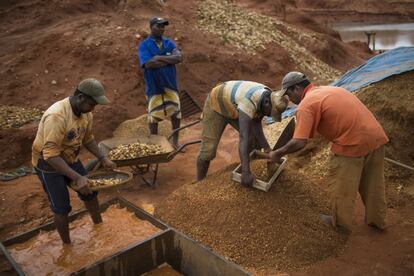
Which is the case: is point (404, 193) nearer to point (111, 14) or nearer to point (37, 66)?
point (37, 66)

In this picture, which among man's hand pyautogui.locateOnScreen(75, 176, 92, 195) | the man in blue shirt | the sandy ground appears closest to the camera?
man's hand pyautogui.locateOnScreen(75, 176, 92, 195)

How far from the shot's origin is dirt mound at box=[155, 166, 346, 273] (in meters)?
3.67

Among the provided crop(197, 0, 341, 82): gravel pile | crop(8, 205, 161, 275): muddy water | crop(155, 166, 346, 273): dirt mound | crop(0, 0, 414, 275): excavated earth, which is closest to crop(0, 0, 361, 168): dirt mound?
crop(0, 0, 414, 275): excavated earth

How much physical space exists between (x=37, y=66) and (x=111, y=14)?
2.77 m

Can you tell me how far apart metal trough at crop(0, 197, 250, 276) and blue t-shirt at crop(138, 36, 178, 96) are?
2.70 m

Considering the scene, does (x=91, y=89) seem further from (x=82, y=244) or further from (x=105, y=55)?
(x=105, y=55)

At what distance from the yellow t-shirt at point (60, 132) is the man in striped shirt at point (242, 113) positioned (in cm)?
143

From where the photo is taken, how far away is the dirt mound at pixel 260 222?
367 centimetres

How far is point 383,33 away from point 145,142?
24101 mm

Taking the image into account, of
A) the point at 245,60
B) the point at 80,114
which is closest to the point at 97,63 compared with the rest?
the point at 245,60

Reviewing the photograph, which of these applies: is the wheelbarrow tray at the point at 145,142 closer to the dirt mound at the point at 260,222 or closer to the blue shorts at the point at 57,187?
the dirt mound at the point at 260,222

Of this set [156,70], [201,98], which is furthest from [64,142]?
[201,98]

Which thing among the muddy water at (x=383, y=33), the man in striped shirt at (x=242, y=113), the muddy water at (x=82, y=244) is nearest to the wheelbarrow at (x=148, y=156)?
the man in striped shirt at (x=242, y=113)

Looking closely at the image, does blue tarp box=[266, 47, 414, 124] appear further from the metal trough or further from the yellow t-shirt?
the yellow t-shirt
